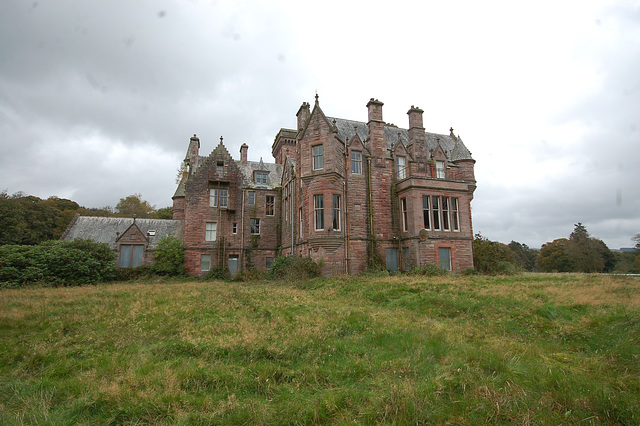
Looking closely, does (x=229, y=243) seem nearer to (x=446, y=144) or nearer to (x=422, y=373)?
(x=446, y=144)

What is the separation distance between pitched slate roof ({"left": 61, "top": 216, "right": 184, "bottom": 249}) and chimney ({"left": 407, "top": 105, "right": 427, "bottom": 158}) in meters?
25.1

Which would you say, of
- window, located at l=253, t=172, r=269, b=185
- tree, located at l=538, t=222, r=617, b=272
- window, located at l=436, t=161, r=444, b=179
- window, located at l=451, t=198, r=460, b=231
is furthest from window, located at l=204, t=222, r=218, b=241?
tree, located at l=538, t=222, r=617, b=272

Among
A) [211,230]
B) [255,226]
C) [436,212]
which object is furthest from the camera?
[255,226]

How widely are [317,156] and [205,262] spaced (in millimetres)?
16488

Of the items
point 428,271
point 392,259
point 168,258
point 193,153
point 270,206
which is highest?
point 193,153

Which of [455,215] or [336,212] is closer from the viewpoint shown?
[336,212]

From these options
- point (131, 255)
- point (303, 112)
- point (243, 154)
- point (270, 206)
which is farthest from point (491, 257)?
point (131, 255)

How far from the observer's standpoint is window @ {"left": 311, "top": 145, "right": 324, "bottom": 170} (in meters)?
26.5

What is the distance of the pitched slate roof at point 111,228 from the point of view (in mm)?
33812

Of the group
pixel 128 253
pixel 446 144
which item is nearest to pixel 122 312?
pixel 128 253

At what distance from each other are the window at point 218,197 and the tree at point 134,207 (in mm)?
36153

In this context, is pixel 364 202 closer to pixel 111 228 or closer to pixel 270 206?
pixel 270 206

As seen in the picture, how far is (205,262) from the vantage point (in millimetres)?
34406

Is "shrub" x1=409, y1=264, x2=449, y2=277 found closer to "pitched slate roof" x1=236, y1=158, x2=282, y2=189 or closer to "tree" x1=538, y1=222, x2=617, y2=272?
"pitched slate roof" x1=236, y1=158, x2=282, y2=189
